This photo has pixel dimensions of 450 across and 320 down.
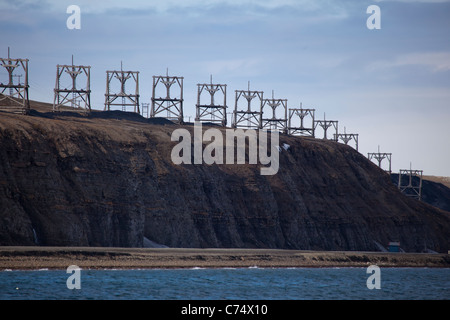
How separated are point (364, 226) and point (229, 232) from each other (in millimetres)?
27696

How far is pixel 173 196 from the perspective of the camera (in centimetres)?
10288

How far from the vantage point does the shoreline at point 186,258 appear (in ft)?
248

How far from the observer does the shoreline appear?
7569cm

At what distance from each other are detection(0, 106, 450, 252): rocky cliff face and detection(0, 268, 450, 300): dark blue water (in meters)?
13.3
